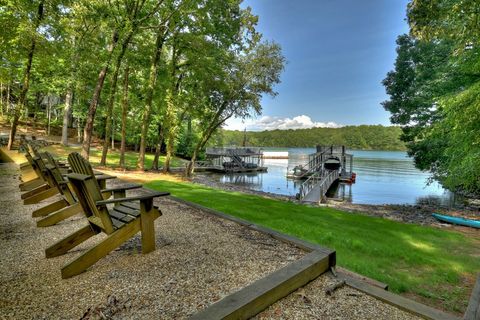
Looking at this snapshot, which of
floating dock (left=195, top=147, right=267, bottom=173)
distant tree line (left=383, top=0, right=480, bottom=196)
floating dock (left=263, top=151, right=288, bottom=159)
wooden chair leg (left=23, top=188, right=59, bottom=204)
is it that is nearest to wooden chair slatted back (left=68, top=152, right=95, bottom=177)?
wooden chair leg (left=23, top=188, right=59, bottom=204)

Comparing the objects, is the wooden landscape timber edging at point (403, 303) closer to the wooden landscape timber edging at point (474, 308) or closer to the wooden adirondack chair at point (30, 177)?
the wooden landscape timber edging at point (474, 308)

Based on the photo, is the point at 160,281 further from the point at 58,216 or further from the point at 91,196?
the point at 58,216

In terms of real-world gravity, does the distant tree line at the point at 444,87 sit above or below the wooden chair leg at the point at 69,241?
above

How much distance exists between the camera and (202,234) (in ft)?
14.2

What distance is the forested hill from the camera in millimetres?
116062

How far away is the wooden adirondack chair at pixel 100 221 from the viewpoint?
278cm

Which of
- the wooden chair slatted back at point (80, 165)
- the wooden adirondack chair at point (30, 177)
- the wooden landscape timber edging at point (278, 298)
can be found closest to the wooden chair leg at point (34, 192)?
the wooden adirondack chair at point (30, 177)

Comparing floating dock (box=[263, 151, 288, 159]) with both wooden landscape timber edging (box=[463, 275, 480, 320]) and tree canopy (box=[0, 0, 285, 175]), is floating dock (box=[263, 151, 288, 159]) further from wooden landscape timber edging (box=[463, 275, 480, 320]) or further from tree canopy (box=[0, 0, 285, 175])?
wooden landscape timber edging (box=[463, 275, 480, 320])

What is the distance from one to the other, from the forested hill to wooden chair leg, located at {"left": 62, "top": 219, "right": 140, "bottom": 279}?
9649cm

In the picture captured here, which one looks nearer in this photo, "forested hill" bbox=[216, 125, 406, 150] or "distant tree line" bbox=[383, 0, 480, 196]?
"distant tree line" bbox=[383, 0, 480, 196]

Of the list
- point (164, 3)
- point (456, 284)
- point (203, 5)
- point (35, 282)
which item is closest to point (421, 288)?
point (456, 284)

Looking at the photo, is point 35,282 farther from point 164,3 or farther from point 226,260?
point 164,3

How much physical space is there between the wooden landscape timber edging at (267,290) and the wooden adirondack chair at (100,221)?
1399mm

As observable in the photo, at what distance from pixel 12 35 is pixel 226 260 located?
12955 mm
